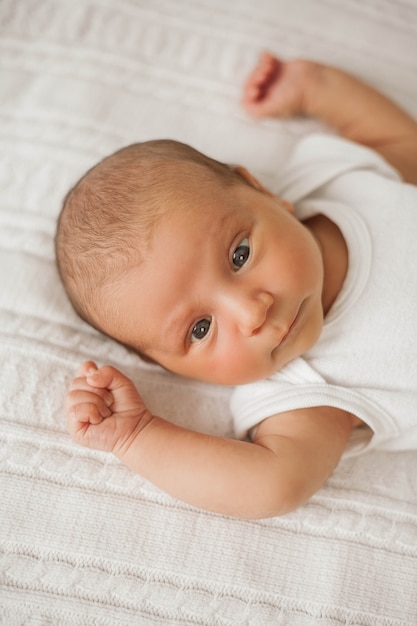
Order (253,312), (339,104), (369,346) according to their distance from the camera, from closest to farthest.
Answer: (253,312) < (369,346) < (339,104)

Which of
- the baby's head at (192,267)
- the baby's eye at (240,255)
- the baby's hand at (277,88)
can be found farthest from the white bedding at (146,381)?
the baby's eye at (240,255)

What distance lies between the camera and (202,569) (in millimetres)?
1048

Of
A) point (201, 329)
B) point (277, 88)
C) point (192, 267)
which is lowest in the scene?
point (201, 329)

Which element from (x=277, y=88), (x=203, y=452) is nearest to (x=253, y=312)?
(x=203, y=452)

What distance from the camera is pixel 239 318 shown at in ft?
3.36

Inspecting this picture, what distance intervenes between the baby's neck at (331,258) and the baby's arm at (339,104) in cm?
28

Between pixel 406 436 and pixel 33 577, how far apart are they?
71 centimetres

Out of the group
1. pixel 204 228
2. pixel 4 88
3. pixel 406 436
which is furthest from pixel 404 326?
pixel 4 88

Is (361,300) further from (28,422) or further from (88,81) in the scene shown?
(88,81)

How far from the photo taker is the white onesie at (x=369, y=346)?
1.14 m

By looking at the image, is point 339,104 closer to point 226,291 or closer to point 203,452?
point 226,291

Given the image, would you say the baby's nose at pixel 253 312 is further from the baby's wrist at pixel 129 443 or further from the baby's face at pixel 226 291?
the baby's wrist at pixel 129 443

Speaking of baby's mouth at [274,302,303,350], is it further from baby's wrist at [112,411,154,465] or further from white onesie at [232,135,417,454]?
baby's wrist at [112,411,154,465]

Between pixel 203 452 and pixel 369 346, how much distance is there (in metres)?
0.38
